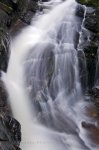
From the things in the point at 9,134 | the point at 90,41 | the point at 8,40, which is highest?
the point at 8,40

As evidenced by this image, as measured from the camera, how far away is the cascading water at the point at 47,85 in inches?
431

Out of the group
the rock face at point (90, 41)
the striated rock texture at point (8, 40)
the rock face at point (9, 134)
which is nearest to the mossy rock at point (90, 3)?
the rock face at point (90, 41)

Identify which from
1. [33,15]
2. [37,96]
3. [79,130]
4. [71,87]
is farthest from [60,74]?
[33,15]

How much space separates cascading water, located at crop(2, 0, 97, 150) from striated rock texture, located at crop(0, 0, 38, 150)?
43 cm

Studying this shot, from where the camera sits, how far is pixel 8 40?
12828 millimetres

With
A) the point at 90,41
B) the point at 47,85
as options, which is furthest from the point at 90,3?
the point at 47,85

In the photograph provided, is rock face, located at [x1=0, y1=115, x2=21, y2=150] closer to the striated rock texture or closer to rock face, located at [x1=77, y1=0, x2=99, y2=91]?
the striated rock texture

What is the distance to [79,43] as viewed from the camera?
572 inches

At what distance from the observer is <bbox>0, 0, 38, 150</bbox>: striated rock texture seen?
870 centimetres

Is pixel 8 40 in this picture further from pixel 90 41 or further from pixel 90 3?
pixel 90 3

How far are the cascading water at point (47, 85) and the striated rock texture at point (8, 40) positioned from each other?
1.42ft

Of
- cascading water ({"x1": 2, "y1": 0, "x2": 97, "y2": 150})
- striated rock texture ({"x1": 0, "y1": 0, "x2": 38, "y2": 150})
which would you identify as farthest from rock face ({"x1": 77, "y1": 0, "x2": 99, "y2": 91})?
striated rock texture ({"x1": 0, "y1": 0, "x2": 38, "y2": 150})

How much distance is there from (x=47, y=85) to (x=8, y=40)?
213 centimetres

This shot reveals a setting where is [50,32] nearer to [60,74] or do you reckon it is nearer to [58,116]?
[60,74]
